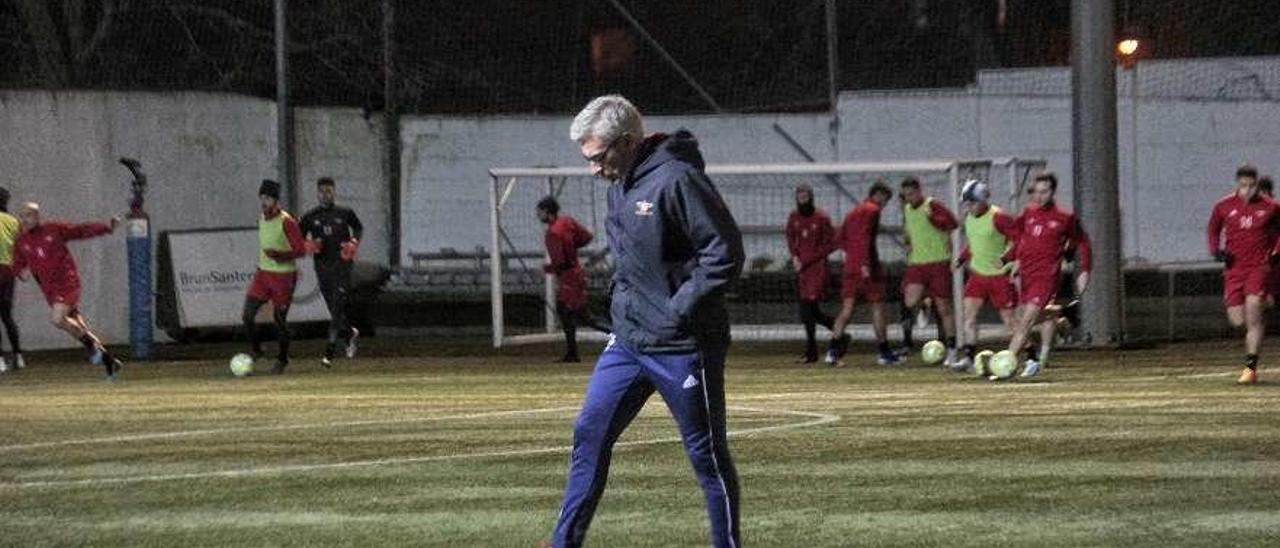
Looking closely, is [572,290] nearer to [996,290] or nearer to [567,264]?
[567,264]

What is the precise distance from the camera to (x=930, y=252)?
22.9m

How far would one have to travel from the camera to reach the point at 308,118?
33219mm

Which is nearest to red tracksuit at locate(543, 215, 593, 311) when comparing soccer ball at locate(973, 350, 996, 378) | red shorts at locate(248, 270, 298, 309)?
red shorts at locate(248, 270, 298, 309)

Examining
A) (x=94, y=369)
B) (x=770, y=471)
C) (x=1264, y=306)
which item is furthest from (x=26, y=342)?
(x=770, y=471)

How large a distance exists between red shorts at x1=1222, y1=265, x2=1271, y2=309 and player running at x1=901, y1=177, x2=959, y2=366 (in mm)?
3847

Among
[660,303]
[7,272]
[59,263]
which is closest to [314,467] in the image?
[660,303]

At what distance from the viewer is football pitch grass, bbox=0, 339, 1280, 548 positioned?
33.4 ft

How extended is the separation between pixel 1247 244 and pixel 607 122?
12078 mm

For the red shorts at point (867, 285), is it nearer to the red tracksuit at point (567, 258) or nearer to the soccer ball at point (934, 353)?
the soccer ball at point (934, 353)

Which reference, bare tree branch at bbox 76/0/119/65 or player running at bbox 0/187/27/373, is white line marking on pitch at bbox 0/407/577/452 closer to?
player running at bbox 0/187/27/373

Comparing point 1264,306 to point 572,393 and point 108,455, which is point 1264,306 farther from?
point 108,455

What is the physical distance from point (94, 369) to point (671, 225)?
17605 millimetres

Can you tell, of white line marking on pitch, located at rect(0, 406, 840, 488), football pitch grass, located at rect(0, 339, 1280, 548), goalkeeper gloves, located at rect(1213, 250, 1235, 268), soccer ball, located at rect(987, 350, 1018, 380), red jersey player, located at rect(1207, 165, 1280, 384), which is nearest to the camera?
football pitch grass, located at rect(0, 339, 1280, 548)

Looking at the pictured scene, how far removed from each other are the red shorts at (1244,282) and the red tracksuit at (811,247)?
575 centimetres
